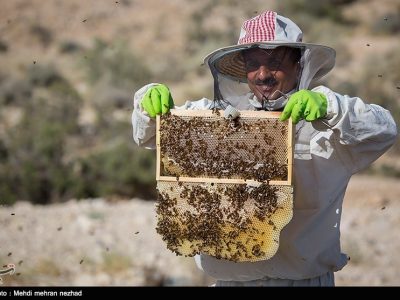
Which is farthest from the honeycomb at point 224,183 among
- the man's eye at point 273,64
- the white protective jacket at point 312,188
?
the man's eye at point 273,64

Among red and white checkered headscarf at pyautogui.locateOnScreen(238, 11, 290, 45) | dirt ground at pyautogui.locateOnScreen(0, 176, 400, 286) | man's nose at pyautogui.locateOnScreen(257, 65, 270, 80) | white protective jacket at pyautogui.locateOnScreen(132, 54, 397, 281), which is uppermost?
red and white checkered headscarf at pyautogui.locateOnScreen(238, 11, 290, 45)

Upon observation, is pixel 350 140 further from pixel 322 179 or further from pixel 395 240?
pixel 395 240

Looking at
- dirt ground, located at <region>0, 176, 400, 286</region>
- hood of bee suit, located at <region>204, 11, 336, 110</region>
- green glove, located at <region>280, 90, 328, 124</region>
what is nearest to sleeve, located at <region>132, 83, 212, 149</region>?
hood of bee suit, located at <region>204, 11, 336, 110</region>

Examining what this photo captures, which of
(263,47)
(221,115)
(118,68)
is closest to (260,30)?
(263,47)

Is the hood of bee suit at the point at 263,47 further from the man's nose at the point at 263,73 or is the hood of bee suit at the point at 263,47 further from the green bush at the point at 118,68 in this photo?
the green bush at the point at 118,68

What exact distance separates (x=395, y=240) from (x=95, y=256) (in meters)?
4.18

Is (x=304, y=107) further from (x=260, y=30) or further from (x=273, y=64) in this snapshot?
(x=260, y=30)

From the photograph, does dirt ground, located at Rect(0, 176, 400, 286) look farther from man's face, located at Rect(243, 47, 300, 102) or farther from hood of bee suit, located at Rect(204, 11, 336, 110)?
man's face, located at Rect(243, 47, 300, 102)

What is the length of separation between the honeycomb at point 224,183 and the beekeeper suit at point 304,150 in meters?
0.21

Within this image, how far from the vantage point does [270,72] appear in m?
4.17

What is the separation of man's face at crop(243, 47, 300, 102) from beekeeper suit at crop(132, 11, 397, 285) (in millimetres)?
34

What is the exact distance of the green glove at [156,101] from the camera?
4016 millimetres

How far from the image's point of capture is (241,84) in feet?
15.0

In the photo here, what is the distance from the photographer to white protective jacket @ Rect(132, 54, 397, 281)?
4086 millimetres
